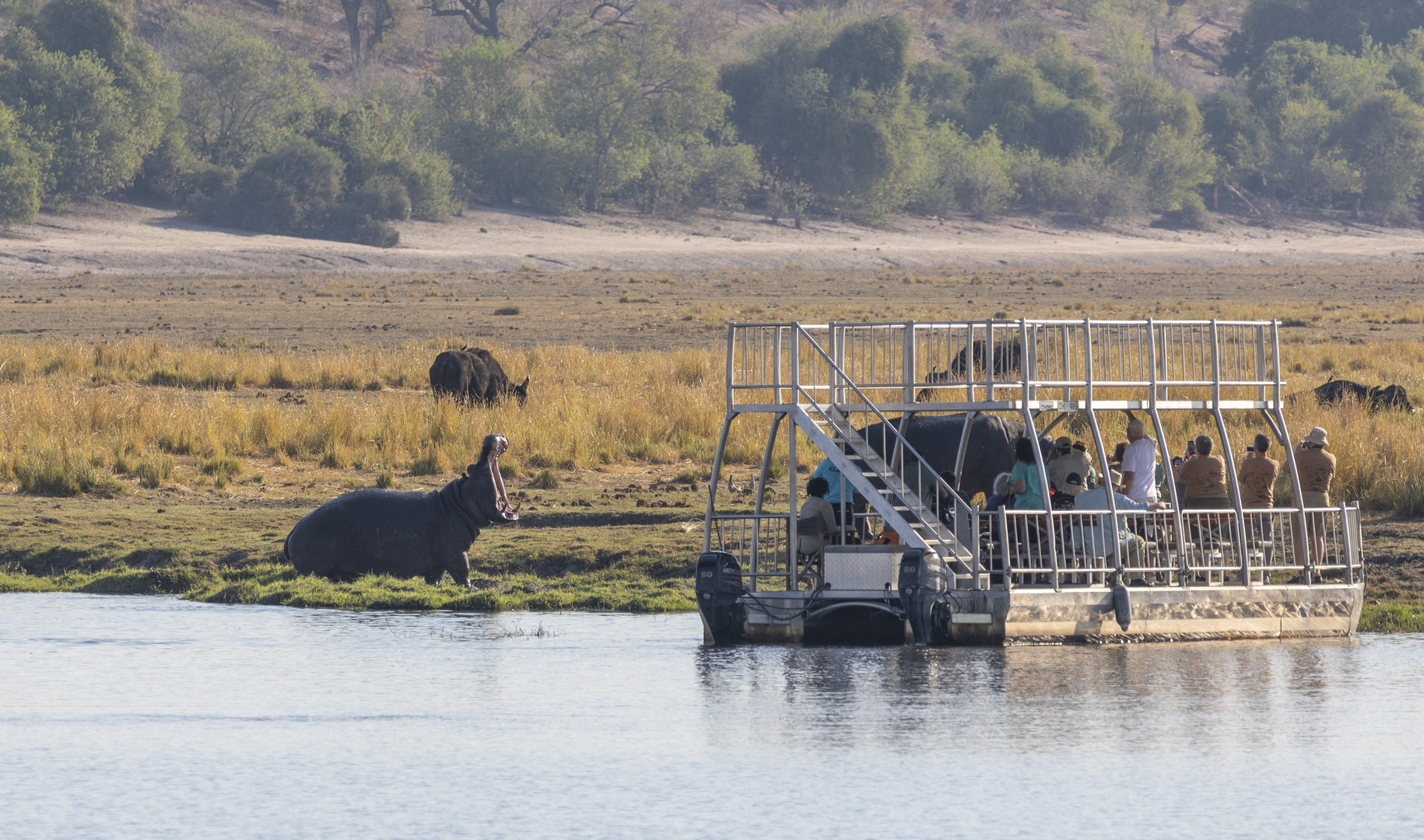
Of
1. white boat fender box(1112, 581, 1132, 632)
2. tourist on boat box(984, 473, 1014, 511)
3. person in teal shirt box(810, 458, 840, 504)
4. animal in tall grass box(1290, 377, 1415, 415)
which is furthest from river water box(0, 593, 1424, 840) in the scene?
animal in tall grass box(1290, 377, 1415, 415)

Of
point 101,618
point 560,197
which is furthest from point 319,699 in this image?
point 560,197

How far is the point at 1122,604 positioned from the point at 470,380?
687 inches

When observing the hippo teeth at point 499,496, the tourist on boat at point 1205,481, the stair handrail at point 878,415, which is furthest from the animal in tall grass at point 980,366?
the stair handrail at point 878,415

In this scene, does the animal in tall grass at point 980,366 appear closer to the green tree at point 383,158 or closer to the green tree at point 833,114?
the green tree at point 383,158

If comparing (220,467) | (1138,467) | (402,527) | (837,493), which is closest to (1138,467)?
(1138,467)

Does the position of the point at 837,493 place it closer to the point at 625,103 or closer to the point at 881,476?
the point at 881,476

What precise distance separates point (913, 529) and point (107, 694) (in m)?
6.31

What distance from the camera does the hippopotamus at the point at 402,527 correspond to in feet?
63.4

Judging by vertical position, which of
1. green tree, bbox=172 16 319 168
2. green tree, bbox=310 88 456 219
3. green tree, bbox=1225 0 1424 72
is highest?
green tree, bbox=1225 0 1424 72

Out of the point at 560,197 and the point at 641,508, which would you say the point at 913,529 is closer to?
the point at 641,508

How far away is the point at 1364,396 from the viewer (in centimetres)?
2966

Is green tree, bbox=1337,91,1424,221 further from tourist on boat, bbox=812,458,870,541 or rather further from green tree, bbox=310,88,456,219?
tourist on boat, bbox=812,458,870,541

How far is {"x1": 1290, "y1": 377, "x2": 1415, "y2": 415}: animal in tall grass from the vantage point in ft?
94.9

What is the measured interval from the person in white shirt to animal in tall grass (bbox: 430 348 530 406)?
613 inches
